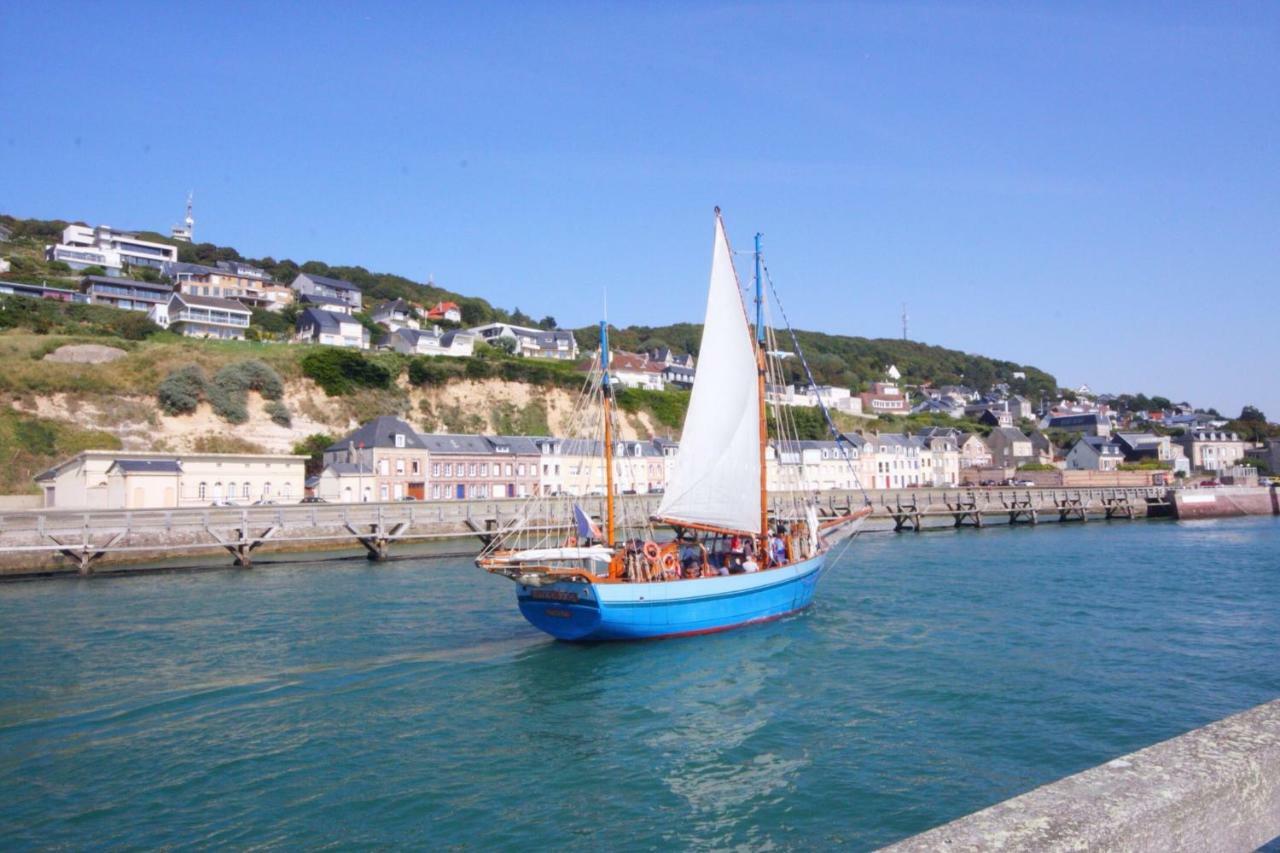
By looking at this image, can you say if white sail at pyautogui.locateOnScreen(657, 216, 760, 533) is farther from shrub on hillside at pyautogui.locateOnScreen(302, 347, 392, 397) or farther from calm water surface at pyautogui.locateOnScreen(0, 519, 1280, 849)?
shrub on hillside at pyautogui.locateOnScreen(302, 347, 392, 397)

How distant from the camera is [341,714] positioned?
54.3 ft

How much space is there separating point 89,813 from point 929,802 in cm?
1141

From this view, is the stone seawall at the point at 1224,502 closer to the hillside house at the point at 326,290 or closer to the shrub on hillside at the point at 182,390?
the shrub on hillside at the point at 182,390

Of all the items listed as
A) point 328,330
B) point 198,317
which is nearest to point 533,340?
point 328,330

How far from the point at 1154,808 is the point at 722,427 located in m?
23.0

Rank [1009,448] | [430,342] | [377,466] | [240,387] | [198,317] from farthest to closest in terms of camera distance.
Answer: [1009,448] → [430,342] → [198,317] → [240,387] → [377,466]

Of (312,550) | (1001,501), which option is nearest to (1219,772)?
(312,550)

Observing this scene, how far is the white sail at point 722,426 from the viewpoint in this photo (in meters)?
26.1

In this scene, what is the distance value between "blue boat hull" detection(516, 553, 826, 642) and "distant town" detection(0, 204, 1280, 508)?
33.0 feet

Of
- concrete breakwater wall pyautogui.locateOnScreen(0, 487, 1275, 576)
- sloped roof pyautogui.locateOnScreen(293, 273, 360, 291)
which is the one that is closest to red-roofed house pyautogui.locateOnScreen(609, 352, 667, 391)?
sloped roof pyautogui.locateOnScreen(293, 273, 360, 291)

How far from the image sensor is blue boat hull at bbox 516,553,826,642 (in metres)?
21.7

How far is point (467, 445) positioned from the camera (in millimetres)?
70750

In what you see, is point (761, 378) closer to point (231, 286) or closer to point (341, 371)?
point (341, 371)

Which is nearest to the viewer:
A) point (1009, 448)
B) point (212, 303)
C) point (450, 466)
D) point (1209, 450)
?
point (450, 466)
